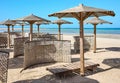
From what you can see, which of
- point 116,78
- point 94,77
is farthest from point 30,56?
point 116,78

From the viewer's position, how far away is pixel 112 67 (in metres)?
8.78

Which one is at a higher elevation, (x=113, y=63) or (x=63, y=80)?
(x=113, y=63)

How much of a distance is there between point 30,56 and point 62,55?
182 cm

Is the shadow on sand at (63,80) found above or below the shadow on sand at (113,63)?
below

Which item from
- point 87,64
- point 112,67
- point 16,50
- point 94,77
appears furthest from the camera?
point 16,50

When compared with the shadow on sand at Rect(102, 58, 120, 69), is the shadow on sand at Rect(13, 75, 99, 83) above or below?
below

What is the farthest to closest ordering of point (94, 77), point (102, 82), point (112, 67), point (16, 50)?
point (16, 50) → point (112, 67) → point (94, 77) → point (102, 82)

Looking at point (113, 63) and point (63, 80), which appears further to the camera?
point (113, 63)

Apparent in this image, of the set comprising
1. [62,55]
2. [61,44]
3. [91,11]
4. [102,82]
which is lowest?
[102,82]

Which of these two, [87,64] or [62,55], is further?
[62,55]

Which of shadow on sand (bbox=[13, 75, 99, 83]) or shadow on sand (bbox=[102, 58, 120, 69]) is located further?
shadow on sand (bbox=[102, 58, 120, 69])

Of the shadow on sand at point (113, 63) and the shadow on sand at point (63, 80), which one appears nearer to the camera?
the shadow on sand at point (63, 80)

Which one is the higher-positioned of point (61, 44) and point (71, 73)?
point (61, 44)

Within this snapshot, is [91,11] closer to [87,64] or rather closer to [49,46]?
[87,64]
